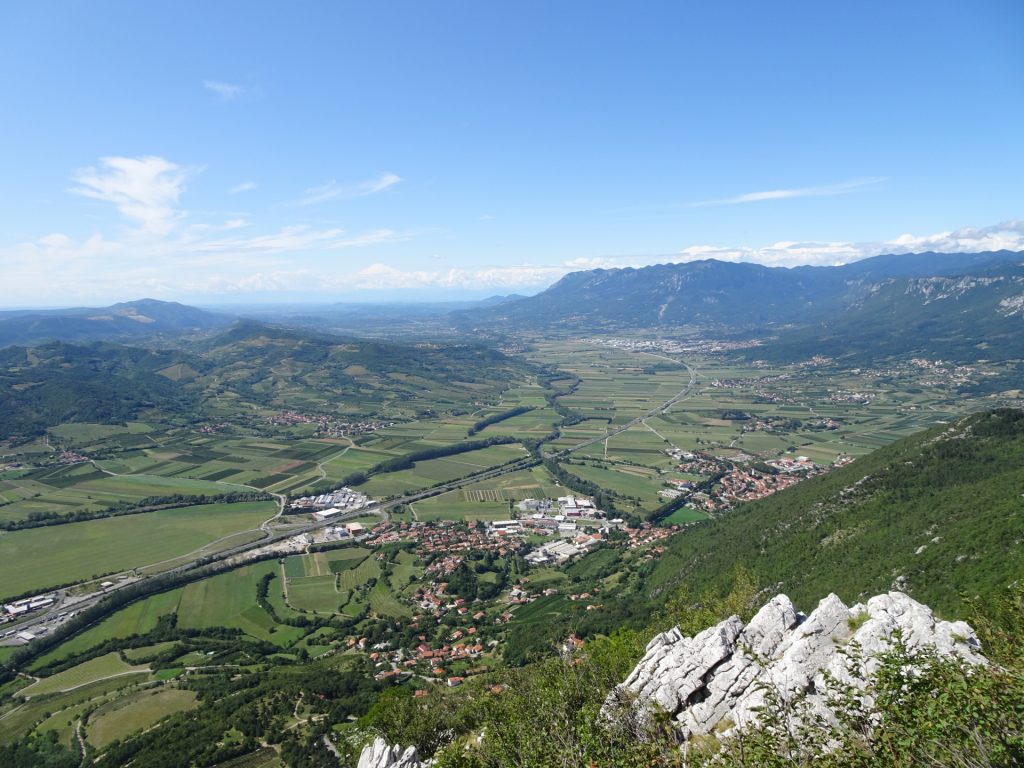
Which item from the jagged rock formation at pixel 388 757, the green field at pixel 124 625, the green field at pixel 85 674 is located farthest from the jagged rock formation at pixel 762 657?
the green field at pixel 124 625

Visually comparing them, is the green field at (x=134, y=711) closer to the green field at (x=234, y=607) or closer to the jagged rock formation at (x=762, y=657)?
the green field at (x=234, y=607)

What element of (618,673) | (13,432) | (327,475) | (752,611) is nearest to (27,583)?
(327,475)

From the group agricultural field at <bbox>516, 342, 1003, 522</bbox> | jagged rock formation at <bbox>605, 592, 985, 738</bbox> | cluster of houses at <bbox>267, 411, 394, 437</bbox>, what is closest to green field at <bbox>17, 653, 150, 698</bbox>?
jagged rock formation at <bbox>605, 592, 985, 738</bbox>

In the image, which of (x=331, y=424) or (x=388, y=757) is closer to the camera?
(x=388, y=757)

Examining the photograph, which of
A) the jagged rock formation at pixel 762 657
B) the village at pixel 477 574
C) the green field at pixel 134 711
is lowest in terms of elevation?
the village at pixel 477 574

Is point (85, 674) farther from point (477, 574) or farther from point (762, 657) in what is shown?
point (762, 657)

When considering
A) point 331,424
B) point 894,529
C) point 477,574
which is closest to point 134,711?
point 477,574

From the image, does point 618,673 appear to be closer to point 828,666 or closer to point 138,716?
point 828,666

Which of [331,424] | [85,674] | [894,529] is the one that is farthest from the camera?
[331,424]
